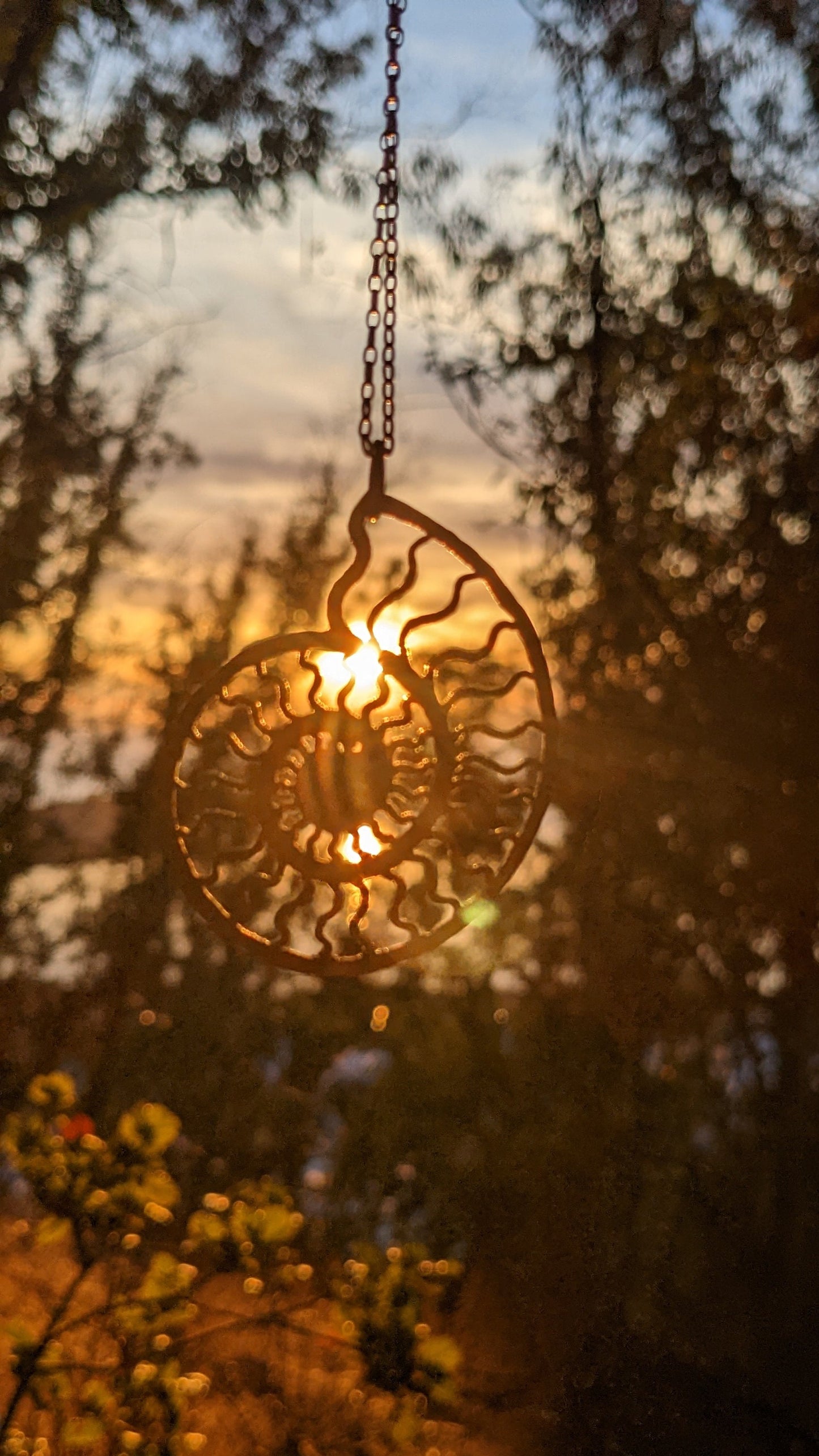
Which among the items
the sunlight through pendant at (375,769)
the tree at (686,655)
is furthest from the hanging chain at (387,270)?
the tree at (686,655)

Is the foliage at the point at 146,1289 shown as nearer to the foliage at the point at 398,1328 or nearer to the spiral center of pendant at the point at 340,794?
the foliage at the point at 398,1328

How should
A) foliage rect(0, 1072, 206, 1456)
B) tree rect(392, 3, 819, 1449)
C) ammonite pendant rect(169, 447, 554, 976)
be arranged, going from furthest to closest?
tree rect(392, 3, 819, 1449) < foliage rect(0, 1072, 206, 1456) < ammonite pendant rect(169, 447, 554, 976)

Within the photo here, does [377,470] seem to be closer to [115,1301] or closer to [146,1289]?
[146,1289]

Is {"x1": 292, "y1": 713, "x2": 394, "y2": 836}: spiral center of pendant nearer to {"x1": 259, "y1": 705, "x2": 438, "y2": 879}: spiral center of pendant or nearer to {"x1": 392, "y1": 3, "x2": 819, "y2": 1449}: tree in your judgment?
{"x1": 259, "y1": 705, "x2": 438, "y2": 879}: spiral center of pendant

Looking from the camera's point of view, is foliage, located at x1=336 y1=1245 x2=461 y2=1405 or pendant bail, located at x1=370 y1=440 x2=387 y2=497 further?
foliage, located at x1=336 y1=1245 x2=461 y2=1405

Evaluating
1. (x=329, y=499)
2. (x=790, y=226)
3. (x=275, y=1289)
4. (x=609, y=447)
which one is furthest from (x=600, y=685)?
(x=275, y=1289)

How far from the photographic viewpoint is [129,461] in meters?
2.86

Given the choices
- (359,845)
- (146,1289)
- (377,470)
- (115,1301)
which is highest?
(377,470)

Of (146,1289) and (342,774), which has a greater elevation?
(342,774)

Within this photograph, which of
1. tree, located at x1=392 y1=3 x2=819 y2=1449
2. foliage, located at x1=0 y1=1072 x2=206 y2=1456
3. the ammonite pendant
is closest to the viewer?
the ammonite pendant

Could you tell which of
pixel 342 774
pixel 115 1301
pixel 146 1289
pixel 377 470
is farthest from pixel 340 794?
pixel 115 1301

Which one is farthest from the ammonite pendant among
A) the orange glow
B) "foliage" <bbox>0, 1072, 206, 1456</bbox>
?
"foliage" <bbox>0, 1072, 206, 1456</bbox>

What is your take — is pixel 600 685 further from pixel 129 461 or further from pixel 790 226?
pixel 129 461

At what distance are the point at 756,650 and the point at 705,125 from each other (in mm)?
1196
